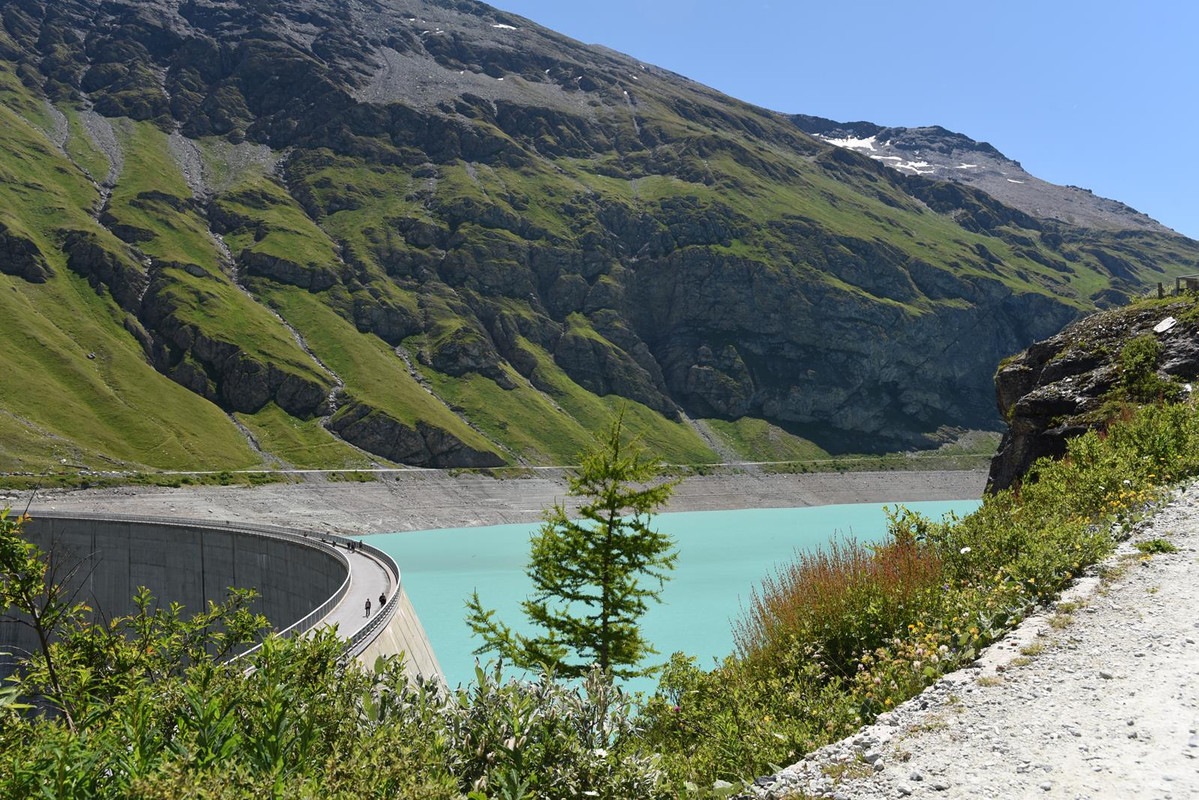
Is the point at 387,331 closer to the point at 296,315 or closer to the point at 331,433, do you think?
the point at 296,315

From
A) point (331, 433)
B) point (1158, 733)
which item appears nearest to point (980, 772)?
point (1158, 733)

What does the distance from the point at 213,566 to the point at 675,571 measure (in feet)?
134

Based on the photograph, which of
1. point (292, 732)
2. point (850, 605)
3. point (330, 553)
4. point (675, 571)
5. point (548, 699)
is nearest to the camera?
point (292, 732)

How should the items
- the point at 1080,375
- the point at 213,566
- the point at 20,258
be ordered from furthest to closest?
1. the point at 20,258
2. the point at 213,566
3. the point at 1080,375

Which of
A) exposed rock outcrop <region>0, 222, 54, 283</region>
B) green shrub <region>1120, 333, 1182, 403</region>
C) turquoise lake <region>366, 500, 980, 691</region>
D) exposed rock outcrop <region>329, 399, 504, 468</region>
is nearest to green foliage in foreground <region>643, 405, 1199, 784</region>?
turquoise lake <region>366, 500, 980, 691</region>

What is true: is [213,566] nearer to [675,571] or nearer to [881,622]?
[675,571]

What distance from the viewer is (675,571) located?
74.2 m

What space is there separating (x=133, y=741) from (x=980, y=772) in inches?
268

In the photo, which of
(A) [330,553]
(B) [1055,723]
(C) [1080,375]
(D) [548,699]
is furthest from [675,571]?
(D) [548,699]

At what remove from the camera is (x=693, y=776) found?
8320 millimetres

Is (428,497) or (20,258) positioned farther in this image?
(20,258)

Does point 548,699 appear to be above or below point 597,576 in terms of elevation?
above

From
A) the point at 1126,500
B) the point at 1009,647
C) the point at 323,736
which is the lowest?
the point at 323,736

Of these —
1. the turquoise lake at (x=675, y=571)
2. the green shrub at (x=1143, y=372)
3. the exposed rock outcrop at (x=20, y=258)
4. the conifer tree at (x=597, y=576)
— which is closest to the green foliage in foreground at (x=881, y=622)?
the turquoise lake at (x=675, y=571)
